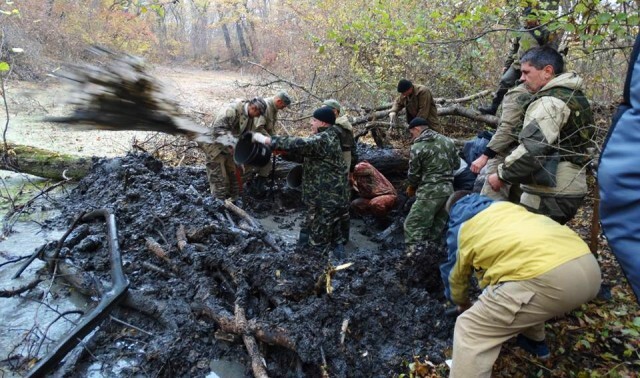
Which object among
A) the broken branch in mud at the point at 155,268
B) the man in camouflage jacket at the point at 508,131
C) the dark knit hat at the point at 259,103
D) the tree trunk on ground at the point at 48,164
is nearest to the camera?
the man in camouflage jacket at the point at 508,131

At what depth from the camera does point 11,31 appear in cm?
1259

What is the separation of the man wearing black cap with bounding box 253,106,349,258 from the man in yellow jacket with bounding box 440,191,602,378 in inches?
103

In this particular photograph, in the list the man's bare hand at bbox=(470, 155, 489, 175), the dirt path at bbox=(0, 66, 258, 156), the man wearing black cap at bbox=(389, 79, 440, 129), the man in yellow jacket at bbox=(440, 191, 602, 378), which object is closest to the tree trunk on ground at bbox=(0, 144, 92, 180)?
the dirt path at bbox=(0, 66, 258, 156)

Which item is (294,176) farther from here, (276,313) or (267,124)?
(276,313)

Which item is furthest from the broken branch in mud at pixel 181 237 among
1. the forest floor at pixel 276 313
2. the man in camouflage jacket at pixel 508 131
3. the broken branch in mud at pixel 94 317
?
the man in camouflage jacket at pixel 508 131

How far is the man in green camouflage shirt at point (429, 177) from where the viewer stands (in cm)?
520

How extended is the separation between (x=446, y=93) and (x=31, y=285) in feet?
29.1

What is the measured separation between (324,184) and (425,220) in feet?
4.44

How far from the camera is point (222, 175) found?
7262mm

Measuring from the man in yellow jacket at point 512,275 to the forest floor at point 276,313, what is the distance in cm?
57

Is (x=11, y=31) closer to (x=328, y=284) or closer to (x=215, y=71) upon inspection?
(x=328, y=284)

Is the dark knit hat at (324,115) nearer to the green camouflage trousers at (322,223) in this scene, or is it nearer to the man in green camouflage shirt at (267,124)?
the green camouflage trousers at (322,223)

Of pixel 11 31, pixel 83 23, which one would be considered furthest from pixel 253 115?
pixel 83 23

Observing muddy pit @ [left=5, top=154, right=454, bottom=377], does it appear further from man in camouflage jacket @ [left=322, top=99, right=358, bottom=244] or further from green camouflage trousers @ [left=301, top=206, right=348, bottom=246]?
man in camouflage jacket @ [left=322, top=99, right=358, bottom=244]
